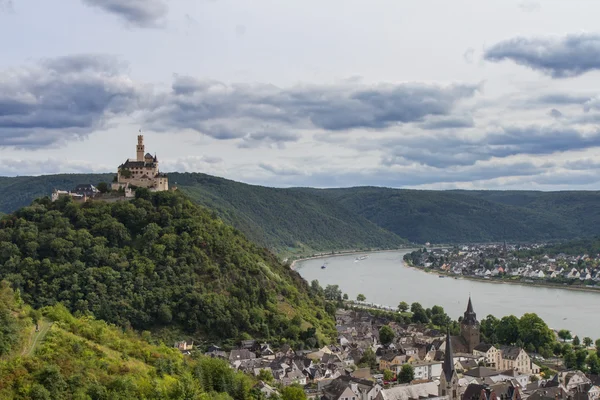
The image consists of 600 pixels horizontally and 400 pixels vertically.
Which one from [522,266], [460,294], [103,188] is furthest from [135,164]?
[522,266]

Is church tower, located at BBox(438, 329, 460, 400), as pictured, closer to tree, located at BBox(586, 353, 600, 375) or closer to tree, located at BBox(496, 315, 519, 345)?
tree, located at BBox(586, 353, 600, 375)

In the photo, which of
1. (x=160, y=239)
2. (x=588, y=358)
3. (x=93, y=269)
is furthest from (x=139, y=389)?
(x=588, y=358)

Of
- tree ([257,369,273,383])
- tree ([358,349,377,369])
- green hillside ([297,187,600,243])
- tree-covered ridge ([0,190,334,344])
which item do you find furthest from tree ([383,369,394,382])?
green hillside ([297,187,600,243])

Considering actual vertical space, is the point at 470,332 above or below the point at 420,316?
above

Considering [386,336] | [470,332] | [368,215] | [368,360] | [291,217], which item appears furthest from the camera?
[368,215]

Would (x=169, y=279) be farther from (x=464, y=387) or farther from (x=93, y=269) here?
(x=464, y=387)

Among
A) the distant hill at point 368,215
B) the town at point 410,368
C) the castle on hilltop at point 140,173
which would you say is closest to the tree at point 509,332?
the town at point 410,368

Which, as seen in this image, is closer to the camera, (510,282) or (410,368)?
(410,368)

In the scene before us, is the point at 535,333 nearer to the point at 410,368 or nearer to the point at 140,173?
the point at 410,368
